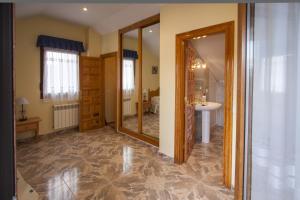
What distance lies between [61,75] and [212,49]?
371cm

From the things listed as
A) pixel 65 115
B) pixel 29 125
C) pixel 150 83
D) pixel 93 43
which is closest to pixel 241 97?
pixel 150 83

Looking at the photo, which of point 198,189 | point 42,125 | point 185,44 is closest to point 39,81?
point 42,125

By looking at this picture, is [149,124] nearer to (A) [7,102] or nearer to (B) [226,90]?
(B) [226,90]

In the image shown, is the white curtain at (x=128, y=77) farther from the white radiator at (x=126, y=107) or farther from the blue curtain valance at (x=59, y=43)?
the blue curtain valance at (x=59, y=43)

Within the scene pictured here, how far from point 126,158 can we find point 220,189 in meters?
1.61

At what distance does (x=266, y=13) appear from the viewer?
1.00m

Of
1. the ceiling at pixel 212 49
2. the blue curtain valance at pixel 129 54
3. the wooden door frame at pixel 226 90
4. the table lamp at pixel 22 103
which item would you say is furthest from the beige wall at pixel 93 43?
the wooden door frame at pixel 226 90

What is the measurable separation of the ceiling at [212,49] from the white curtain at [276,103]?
95.9 inches

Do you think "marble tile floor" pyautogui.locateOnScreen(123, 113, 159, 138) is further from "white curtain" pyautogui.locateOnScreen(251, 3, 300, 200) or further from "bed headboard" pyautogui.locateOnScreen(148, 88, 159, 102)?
"white curtain" pyautogui.locateOnScreen(251, 3, 300, 200)

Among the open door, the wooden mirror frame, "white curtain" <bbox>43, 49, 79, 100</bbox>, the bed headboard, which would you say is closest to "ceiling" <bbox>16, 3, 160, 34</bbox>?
the wooden mirror frame

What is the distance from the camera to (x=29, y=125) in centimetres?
398

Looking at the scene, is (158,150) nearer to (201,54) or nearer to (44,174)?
(44,174)

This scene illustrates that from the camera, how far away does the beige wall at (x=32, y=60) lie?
4.14m

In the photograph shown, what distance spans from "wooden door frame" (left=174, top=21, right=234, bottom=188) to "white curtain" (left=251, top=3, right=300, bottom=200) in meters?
1.36
